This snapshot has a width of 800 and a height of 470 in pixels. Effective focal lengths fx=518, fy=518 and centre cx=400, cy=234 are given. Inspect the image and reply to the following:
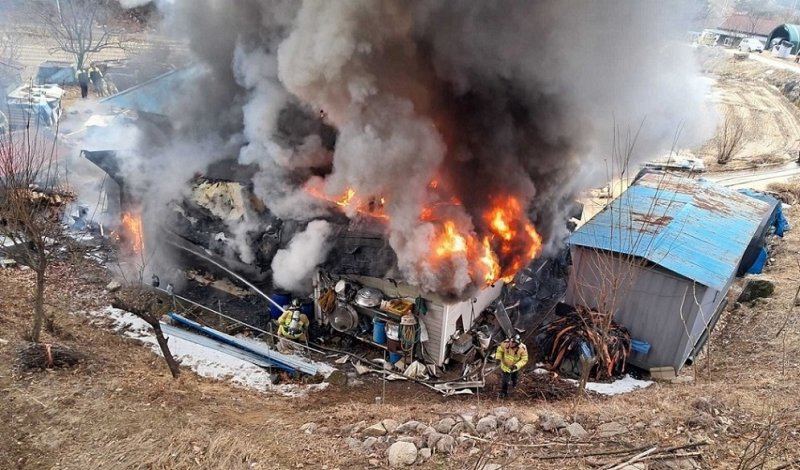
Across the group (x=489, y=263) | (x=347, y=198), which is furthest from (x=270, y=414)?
(x=347, y=198)

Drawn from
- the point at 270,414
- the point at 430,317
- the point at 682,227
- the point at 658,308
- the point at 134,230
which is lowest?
the point at 270,414

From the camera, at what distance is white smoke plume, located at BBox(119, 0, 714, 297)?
11.1 m

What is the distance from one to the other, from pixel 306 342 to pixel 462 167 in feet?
20.1

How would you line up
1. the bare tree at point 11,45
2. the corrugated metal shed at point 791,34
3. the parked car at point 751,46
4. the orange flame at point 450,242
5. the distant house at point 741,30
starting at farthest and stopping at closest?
the distant house at point 741,30
the parked car at point 751,46
the corrugated metal shed at point 791,34
the bare tree at point 11,45
the orange flame at point 450,242

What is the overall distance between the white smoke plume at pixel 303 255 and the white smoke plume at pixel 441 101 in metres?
0.07

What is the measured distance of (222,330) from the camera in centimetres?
1224

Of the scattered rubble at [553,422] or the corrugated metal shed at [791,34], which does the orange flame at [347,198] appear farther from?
the corrugated metal shed at [791,34]

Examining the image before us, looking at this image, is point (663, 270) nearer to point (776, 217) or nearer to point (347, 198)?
point (347, 198)

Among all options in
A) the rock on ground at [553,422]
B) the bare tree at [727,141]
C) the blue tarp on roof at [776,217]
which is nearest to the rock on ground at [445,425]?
the rock on ground at [553,422]

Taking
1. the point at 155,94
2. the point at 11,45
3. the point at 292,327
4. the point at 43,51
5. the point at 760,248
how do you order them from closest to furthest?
1. the point at 292,327
2. the point at 760,248
3. the point at 155,94
4. the point at 11,45
5. the point at 43,51

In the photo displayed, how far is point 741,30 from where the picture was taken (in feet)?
194

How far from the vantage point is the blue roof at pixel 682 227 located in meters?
11.0

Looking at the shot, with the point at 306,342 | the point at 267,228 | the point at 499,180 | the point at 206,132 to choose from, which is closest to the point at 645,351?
the point at 499,180

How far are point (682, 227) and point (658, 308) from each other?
9.55 feet
